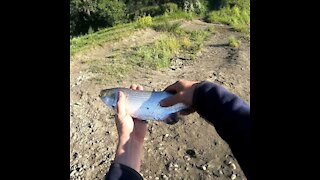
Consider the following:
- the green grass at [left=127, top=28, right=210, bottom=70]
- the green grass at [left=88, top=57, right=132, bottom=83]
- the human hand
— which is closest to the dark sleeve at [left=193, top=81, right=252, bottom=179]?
the human hand

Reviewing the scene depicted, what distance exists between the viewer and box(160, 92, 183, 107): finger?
91 centimetres

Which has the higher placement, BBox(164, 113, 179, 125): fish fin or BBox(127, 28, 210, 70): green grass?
BBox(164, 113, 179, 125): fish fin

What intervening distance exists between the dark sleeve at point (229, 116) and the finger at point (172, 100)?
75 millimetres

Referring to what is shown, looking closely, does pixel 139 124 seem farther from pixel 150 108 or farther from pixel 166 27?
pixel 166 27

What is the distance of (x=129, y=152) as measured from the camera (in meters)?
0.96

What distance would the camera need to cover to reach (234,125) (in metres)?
0.70

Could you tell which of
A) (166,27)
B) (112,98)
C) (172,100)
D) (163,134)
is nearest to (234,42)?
(166,27)

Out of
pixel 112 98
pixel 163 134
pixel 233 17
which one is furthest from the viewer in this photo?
pixel 233 17

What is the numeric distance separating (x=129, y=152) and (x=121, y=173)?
0.07 metres

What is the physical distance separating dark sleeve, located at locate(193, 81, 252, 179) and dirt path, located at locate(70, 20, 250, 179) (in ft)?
8.94

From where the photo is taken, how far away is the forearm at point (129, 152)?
94cm

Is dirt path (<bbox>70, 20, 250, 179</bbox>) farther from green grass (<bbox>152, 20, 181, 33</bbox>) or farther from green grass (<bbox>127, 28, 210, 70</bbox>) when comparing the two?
green grass (<bbox>152, 20, 181, 33</bbox>)
